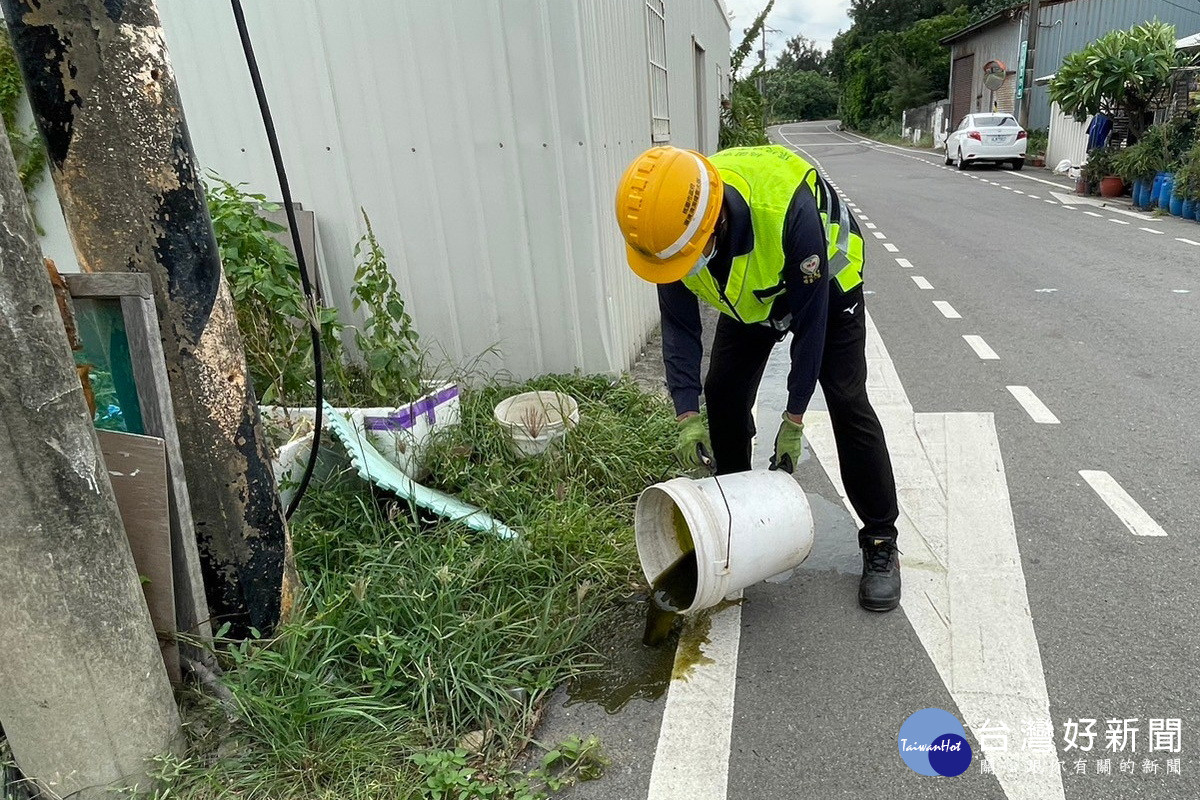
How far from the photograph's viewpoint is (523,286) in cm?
454

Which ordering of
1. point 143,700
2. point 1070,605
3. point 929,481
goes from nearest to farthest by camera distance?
1. point 143,700
2. point 1070,605
3. point 929,481

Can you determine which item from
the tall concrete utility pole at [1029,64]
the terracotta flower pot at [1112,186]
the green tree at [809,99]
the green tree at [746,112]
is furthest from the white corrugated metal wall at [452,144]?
the green tree at [809,99]

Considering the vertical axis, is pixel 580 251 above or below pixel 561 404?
above

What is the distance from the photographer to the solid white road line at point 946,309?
6528 mm

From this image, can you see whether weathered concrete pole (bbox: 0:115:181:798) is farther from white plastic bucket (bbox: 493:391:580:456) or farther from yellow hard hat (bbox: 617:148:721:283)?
white plastic bucket (bbox: 493:391:580:456)

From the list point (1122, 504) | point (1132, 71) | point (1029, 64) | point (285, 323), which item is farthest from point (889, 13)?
point (285, 323)

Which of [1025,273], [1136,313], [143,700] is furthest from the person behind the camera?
[1025,273]

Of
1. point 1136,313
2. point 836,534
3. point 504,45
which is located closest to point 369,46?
point 504,45

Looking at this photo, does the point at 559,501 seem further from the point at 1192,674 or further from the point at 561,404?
the point at 1192,674

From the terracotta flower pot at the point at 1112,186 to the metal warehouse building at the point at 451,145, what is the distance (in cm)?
1263

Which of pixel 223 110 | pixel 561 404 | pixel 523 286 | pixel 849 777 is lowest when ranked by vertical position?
pixel 849 777

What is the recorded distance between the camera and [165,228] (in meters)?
2.14

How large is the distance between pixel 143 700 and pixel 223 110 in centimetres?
374

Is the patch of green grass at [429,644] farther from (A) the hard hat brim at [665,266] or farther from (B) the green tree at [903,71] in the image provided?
(B) the green tree at [903,71]
